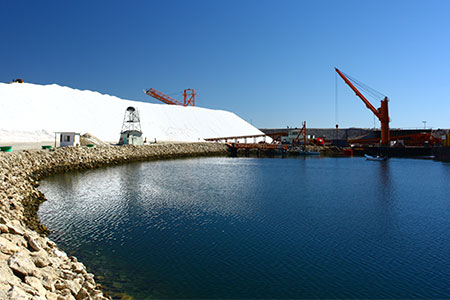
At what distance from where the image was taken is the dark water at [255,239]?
10156 millimetres

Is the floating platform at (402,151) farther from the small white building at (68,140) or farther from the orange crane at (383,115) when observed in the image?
the small white building at (68,140)

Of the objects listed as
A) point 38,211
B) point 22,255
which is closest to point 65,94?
point 38,211

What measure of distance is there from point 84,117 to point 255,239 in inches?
2638

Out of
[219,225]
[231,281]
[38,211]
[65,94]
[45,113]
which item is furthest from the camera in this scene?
[65,94]

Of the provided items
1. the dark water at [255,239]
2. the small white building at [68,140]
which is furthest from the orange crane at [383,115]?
the small white building at [68,140]

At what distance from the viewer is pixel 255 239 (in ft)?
46.7

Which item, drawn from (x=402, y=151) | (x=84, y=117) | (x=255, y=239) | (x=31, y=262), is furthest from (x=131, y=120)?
(x=402, y=151)

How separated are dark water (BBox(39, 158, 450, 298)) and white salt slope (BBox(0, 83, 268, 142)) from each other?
3960cm

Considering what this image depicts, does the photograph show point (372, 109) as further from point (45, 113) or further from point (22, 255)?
point (22, 255)

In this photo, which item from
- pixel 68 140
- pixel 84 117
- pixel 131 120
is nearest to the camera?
pixel 68 140

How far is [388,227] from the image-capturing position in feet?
53.9

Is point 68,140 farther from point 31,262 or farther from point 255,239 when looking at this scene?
point 31,262

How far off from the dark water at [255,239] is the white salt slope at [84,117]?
3960 cm

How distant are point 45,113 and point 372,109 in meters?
77.6
